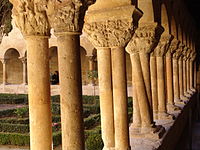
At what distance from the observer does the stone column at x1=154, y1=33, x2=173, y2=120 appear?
703 cm

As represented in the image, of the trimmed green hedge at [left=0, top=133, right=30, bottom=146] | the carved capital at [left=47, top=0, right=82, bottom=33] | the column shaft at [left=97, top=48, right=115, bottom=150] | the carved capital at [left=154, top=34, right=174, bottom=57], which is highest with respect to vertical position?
the carved capital at [left=154, top=34, right=174, bottom=57]

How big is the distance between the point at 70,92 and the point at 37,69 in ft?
1.69

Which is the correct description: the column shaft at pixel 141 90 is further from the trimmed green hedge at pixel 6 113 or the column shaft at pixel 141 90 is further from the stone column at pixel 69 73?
the trimmed green hedge at pixel 6 113

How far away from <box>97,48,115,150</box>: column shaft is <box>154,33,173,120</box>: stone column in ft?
9.25

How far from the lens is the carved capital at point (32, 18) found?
3.09 meters

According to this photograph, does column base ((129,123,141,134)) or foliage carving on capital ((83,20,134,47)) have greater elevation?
foliage carving on capital ((83,20,134,47))

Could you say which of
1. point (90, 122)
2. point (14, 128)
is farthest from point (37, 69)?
point (14, 128)

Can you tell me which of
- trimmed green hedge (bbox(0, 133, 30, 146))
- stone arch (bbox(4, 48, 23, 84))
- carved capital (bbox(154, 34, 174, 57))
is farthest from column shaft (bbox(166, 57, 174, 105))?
stone arch (bbox(4, 48, 23, 84))

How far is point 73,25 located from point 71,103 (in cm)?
79

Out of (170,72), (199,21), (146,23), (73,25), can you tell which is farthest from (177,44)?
(199,21)

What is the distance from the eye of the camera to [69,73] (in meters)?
2.89

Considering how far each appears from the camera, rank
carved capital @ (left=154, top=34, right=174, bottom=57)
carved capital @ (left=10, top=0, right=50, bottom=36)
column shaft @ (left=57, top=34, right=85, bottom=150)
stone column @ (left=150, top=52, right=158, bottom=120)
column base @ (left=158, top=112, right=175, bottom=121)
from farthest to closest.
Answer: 1. carved capital @ (left=154, top=34, right=174, bottom=57)
2. stone column @ (left=150, top=52, right=158, bottom=120)
3. column base @ (left=158, top=112, right=175, bottom=121)
4. carved capital @ (left=10, top=0, right=50, bottom=36)
5. column shaft @ (left=57, top=34, right=85, bottom=150)

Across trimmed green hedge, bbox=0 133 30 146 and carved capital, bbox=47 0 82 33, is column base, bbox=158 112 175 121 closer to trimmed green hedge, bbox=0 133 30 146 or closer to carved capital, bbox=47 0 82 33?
trimmed green hedge, bbox=0 133 30 146

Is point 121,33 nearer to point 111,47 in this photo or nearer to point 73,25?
point 111,47
